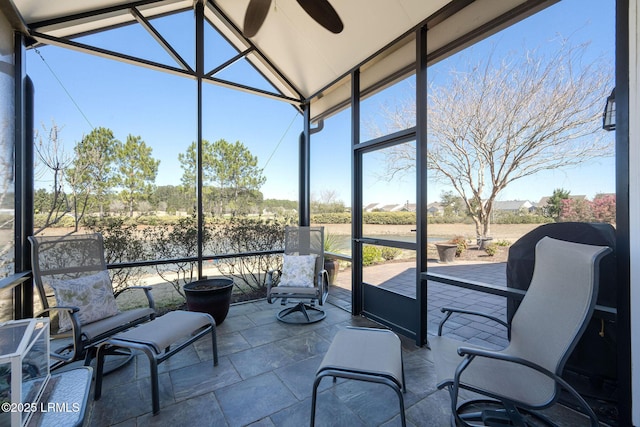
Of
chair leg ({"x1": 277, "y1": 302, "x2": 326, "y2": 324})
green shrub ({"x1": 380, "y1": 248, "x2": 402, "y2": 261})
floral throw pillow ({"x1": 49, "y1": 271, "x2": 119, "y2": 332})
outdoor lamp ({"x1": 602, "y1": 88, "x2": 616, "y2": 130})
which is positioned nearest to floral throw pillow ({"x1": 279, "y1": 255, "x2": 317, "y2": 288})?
chair leg ({"x1": 277, "y1": 302, "x2": 326, "y2": 324})

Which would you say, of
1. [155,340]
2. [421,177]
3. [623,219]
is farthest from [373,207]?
[155,340]

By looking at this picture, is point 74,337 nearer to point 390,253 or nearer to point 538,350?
point 390,253

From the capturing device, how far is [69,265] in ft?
8.63

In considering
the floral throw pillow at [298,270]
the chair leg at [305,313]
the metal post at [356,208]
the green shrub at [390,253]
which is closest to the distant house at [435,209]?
the green shrub at [390,253]

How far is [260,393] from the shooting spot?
211cm

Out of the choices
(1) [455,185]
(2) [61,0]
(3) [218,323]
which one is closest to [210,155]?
(2) [61,0]

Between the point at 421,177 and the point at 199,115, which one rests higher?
the point at 199,115

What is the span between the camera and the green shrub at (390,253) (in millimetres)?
3223

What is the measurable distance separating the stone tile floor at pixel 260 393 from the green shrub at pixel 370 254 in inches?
40.3

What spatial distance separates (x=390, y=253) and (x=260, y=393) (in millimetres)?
2006

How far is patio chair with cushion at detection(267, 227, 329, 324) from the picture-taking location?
135 inches

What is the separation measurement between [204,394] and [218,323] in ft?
4.43

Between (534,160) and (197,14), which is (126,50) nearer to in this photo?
(197,14)

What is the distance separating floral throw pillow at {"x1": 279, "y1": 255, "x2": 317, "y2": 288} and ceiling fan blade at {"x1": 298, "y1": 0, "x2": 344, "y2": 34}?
2746mm
